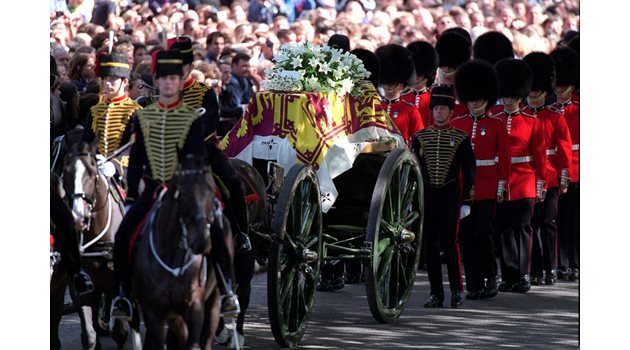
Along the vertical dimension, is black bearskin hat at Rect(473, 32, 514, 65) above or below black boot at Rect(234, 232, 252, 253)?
above

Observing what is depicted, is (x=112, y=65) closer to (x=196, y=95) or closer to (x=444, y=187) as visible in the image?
(x=196, y=95)

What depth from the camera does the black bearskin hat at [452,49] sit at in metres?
15.8

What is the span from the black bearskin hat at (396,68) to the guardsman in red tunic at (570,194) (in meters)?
1.17

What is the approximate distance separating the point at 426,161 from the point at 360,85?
A: 81 cm

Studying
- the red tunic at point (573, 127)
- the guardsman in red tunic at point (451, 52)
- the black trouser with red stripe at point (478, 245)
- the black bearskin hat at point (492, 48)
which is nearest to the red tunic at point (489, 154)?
the black trouser with red stripe at point (478, 245)

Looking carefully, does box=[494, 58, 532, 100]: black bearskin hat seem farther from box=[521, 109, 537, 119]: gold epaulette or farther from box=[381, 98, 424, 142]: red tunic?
box=[381, 98, 424, 142]: red tunic

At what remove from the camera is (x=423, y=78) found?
1503 cm

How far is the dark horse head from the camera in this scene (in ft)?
27.6

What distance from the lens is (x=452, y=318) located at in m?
12.1

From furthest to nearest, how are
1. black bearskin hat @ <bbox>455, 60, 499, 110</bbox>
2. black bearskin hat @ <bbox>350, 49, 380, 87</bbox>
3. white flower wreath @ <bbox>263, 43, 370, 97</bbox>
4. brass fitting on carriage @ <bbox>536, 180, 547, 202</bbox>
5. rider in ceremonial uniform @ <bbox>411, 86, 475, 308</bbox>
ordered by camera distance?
1. black bearskin hat @ <bbox>350, 49, 380, 87</bbox>
2. brass fitting on carriage @ <bbox>536, 180, 547, 202</bbox>
3. black bearskin hat @ <bbox>455, 60, 499, 110</bbox>
4. rider in ceremonial uniform @ <bbox>411, 86, 475, 308</bbox>
5. white flower wreath @ <bbox>263, 43, 370, 97</bbox>

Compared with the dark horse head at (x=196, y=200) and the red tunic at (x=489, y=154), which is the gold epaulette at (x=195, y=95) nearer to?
the dark horse head at (x=196, y=200)

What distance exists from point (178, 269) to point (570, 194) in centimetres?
640

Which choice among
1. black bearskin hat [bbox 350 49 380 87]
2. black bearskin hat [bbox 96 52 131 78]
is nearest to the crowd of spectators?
black bearskin hat [bbox 96 52 131 78]

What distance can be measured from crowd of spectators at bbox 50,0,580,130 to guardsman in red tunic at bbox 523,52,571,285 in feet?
8.17
